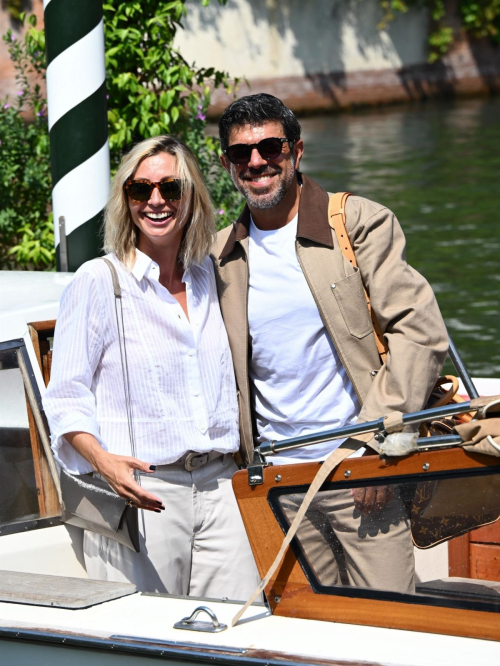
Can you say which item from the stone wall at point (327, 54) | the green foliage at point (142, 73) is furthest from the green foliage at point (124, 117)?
the stone wall at point (327, 54)

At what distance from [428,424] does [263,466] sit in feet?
1.52

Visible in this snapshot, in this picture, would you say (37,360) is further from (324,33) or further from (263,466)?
(324,33)

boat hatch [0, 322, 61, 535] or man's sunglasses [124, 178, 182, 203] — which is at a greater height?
man's sunglasses [124, 178, 182, 203]

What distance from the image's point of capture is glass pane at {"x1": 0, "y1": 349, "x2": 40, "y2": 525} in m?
2.94

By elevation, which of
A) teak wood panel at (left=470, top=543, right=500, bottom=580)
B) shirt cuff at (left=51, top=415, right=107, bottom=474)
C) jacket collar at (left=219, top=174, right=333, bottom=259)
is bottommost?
teak wood panel at (left=470, top=543, right=500, bottom=580)

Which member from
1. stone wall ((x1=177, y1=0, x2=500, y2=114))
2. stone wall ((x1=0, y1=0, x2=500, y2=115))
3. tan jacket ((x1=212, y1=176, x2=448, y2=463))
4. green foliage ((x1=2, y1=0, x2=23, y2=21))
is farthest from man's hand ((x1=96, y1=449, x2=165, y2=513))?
stone wall ((x1=0, y1=0, x2=500, y2=115))

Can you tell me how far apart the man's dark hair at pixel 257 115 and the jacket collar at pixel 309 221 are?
5.5 inches

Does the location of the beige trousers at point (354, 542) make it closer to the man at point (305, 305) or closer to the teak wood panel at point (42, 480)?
the man at point (305, 305)

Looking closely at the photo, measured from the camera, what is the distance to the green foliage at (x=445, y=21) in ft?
83.0

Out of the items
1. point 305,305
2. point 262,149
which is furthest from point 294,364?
point 262,149

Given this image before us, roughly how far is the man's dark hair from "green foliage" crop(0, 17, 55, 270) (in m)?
3.20

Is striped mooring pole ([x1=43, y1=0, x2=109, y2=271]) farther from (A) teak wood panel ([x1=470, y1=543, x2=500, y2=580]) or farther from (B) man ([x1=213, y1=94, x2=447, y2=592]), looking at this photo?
(A) teak wood panel ([x1=470, y1=543, x2=500, y2=580])

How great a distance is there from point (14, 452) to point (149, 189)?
89cm

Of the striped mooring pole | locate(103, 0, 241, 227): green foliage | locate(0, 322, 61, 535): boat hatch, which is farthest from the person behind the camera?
locate(103, 0, 241, 227): green foliage
